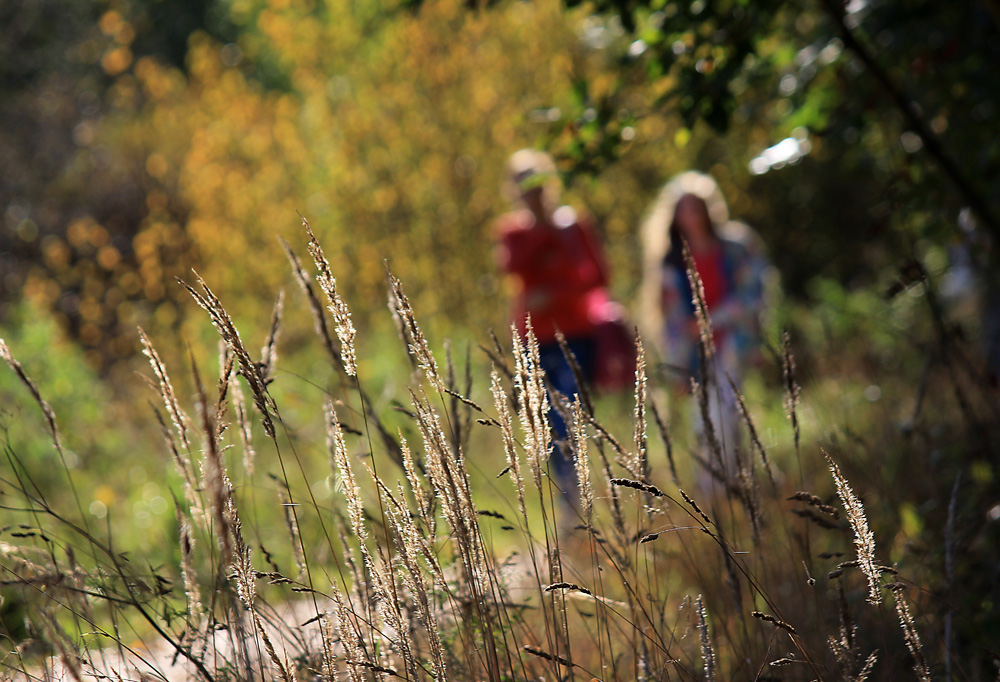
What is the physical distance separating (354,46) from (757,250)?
463 cm

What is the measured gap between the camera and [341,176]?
7664 millimetres

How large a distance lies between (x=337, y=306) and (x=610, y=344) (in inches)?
115

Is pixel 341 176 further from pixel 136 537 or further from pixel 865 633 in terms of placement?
pixel 865 633

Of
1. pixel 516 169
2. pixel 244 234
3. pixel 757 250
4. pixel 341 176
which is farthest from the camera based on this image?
pixel 244 234

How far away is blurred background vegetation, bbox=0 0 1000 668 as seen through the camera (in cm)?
245

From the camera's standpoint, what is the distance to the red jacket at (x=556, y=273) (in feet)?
13.6

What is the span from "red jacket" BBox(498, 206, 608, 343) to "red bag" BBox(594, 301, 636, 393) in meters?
0.05

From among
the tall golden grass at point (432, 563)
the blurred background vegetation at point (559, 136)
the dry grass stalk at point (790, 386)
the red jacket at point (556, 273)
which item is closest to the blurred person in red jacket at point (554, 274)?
the red jacket at point (556, 273)

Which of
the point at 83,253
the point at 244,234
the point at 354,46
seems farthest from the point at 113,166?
the point at 354,46

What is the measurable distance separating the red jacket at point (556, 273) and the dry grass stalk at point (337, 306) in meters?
2.81

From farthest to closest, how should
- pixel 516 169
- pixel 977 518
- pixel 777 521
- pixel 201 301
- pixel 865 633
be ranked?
pixel 516 169
pixel 777 521
pixel 977 518
pixel 865 633
pixel 201 301

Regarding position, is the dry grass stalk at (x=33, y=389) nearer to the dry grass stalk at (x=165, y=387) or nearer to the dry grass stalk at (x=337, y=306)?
the dry grass stalk at (x=165, y=387)

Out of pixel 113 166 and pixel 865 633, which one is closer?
pixel 865 633

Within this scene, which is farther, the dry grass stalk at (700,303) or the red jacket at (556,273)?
the red jacket at (556,273)
